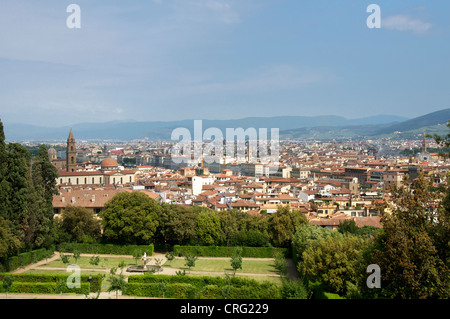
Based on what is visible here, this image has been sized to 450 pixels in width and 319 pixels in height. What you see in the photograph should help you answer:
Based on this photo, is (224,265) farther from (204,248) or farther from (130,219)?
(130,219)

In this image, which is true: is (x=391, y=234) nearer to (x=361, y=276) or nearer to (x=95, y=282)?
(x=361, y=276)

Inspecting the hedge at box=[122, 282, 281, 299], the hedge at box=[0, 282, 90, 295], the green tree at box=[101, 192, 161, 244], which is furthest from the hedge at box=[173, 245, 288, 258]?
the hedge at box=[0, 282, 90, 295]

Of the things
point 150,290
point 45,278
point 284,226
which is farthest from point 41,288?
point 284,226

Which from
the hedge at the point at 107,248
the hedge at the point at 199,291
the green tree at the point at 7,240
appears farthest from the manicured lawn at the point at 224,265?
the green tree at the point at 7,240

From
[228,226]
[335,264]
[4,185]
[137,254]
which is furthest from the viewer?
[228,226]

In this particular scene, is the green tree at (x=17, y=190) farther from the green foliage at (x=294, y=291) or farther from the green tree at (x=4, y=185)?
the green foliage at (x=294, y=291)
